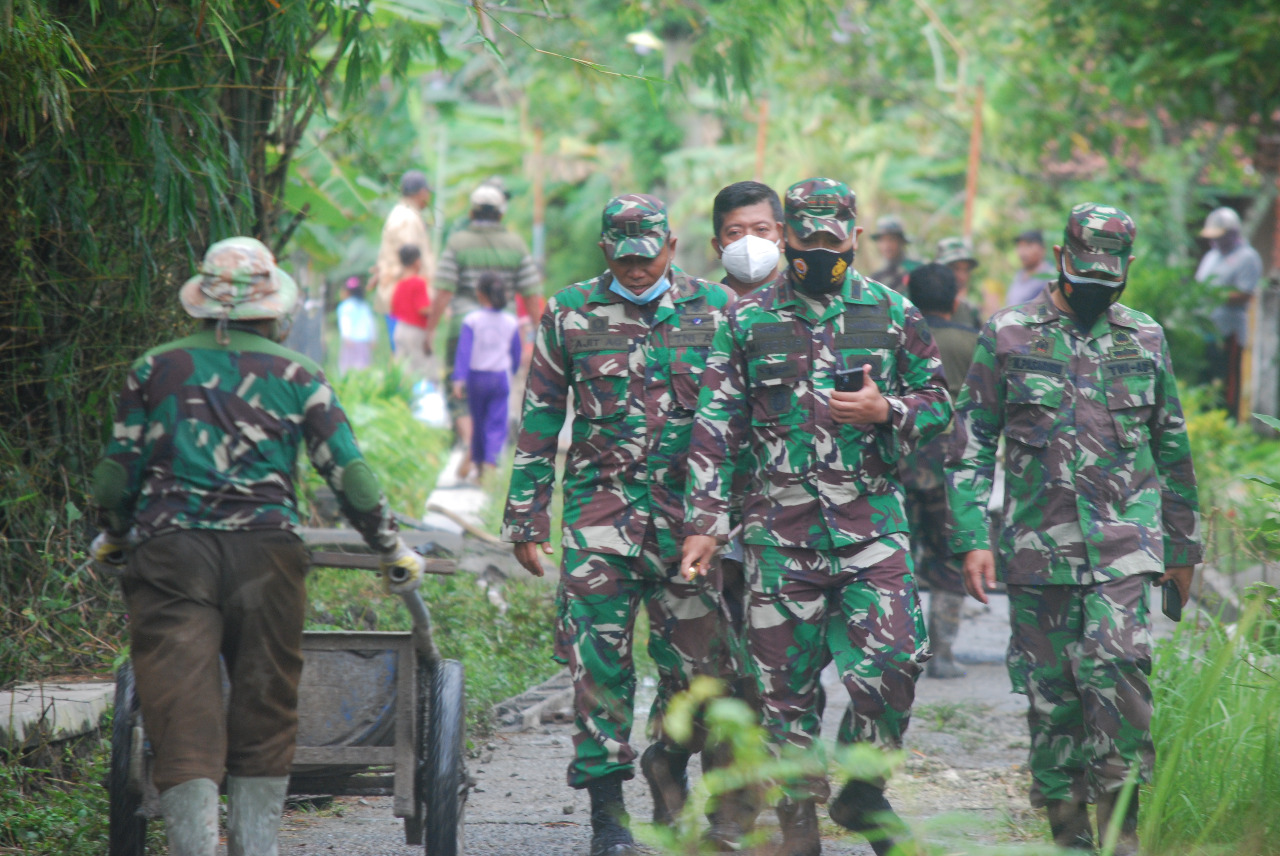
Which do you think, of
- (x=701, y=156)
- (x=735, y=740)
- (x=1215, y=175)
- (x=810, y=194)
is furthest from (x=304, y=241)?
(x=701, y=156)

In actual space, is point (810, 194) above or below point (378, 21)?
below

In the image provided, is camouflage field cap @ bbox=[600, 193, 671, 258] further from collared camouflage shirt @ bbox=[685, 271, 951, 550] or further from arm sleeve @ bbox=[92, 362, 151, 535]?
arm sleeve @ bbox=[92, 362, 151, 535]

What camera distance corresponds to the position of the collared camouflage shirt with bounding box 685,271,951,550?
4.79 metres

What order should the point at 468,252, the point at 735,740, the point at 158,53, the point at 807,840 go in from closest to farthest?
the point at 735,740
the point at 807,840
the point at 158,53
the point at 468,252

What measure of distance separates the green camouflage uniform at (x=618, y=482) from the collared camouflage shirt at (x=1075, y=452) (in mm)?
978

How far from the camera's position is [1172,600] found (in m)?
5.18

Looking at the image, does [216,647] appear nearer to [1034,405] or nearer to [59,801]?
[59,801]

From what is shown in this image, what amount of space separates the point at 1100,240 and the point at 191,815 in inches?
134

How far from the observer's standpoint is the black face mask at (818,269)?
4.85 m

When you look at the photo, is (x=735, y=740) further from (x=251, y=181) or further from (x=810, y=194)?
(x=251, y=181)

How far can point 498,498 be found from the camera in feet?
38.0

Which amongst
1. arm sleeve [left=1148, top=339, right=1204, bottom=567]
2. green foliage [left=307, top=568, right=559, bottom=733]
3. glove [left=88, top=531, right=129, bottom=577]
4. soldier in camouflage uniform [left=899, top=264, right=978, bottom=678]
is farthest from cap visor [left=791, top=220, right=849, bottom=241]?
green foliage [left=307, top=568, right=559, bottom=733]

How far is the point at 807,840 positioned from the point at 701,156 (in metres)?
22.9

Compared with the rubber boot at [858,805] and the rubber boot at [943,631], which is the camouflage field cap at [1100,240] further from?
the rubber boot at [943,631]
